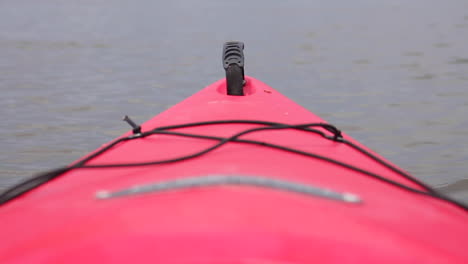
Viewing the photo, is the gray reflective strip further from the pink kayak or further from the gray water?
the gray water

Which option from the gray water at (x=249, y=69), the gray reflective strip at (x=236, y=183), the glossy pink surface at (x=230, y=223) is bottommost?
the glossy pink surface at (x=230, y=223)

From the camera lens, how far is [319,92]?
7441mm

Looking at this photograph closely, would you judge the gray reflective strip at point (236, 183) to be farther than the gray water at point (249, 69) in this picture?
No

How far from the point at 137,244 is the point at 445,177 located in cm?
385

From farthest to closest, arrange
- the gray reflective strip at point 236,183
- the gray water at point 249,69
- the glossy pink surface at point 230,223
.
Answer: the gray water at point 249,69
the gray reflective strip at point 236,183
the glossy pink surface at point 230,223

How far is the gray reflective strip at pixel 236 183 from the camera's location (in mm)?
1348

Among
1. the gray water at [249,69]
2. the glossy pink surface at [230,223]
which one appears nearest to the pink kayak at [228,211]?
the glossy pink surface at [230,223]

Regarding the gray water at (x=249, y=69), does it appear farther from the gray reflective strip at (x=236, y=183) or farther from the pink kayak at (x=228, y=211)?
the gray reflective strip at (x=236, y=183)

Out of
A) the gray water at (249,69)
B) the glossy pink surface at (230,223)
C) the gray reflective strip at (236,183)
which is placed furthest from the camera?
the gray water at (249,69)

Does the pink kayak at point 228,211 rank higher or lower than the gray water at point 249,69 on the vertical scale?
lower

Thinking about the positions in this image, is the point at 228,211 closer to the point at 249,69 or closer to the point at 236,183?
the point at 236,183

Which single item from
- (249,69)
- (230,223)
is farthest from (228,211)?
(249,69)

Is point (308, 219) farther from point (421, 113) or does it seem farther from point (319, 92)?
point (319, 92)

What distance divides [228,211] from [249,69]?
308 inches
